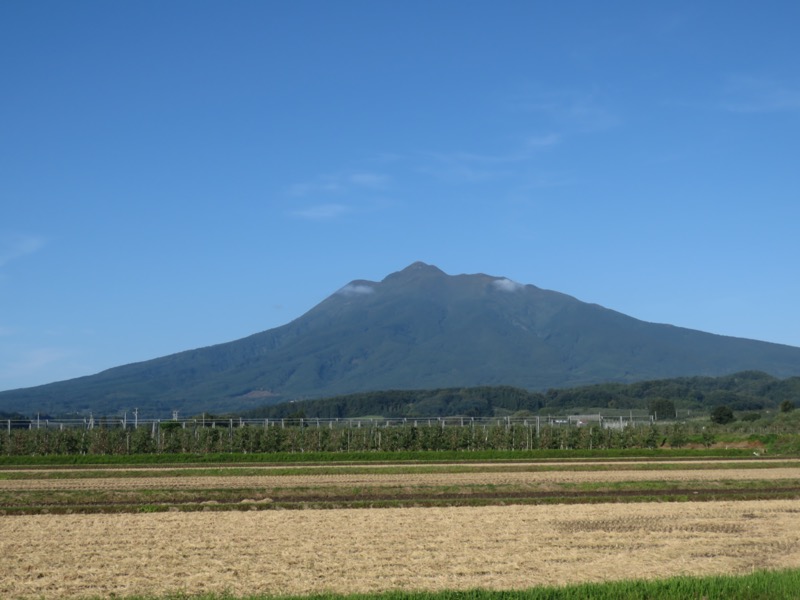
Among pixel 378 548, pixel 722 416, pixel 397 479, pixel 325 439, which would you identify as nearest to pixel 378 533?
pixel 378 548

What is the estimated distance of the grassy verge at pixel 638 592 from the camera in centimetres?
1327

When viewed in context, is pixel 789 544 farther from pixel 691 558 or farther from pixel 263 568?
pixel 263 568

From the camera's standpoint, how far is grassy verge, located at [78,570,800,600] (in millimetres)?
13273

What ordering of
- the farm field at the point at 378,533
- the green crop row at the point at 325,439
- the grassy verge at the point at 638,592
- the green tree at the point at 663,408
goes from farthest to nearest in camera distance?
1. the green tree at the point at 663,408
2. the green crop row at the point at 325,439
3. the farm field at the point at 378,533
4. the grassy verge at the point at 638,592

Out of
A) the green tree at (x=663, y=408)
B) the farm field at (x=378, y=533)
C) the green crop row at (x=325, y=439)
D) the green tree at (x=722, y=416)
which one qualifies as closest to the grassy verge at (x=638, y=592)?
the farm field at (x=378, y=533)

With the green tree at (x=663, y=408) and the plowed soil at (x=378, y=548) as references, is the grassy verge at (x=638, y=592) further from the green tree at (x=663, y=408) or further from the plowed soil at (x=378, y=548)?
the green tree at (x=663, y=408)

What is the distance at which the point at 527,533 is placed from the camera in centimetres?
2045

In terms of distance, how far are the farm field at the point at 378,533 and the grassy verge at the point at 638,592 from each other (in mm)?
1129

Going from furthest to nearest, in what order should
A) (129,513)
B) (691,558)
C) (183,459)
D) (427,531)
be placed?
(183,459) < (129,513) < (427,531) < (691,558)

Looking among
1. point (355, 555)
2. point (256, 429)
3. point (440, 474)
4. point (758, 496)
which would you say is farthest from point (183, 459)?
point (355, 555)

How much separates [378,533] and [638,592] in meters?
7.76

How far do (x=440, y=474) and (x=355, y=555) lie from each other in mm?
20592

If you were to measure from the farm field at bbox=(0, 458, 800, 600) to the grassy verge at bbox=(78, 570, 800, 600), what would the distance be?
1129 millimetres

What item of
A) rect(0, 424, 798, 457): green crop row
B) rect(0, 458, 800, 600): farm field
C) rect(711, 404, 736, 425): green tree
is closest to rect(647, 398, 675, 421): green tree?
rect(711, 404, 736, 425): green tree
